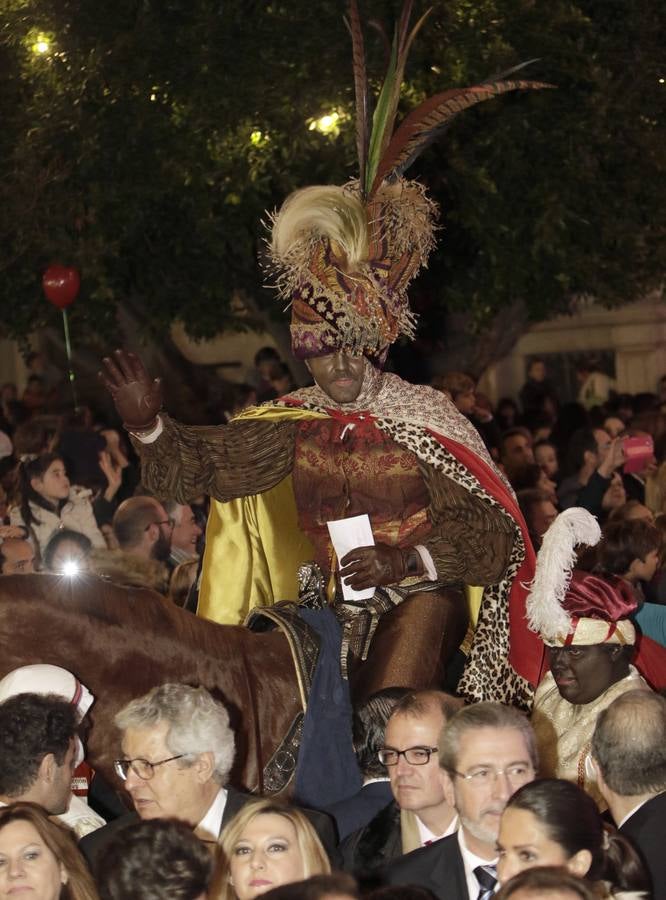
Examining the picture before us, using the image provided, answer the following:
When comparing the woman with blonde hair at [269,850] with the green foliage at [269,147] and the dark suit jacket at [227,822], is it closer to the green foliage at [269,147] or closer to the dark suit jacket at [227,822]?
the dark suit jacket at [227,822]

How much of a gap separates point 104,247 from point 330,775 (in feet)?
25.8

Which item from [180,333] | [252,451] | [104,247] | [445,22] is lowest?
[180,333]

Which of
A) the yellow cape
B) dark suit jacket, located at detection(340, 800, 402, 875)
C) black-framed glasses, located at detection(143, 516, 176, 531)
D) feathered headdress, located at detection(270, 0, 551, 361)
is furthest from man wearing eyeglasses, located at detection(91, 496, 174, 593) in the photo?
dark suit jacket, located at detection(340, 800, 402, 875)

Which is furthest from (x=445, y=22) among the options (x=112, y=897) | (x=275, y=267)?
(x=112, y=897)

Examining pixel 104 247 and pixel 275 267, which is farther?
pixel 104 247

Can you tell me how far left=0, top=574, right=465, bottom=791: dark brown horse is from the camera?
17.5 feet

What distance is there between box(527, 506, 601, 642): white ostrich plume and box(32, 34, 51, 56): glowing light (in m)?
7.43

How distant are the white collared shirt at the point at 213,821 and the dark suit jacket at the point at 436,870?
50cm

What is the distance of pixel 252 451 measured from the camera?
21.1 feet

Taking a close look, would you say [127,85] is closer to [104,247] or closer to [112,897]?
[104,247]

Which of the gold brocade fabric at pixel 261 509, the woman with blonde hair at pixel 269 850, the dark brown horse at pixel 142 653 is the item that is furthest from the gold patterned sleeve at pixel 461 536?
the woman with blonde hair at pixel 269 850

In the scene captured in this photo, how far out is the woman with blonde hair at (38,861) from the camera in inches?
153

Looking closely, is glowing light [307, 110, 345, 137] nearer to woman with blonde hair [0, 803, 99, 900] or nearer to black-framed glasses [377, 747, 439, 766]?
black-framed glasses [377, 747, 439, 766]

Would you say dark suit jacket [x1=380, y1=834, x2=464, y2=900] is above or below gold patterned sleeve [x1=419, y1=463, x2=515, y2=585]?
above
